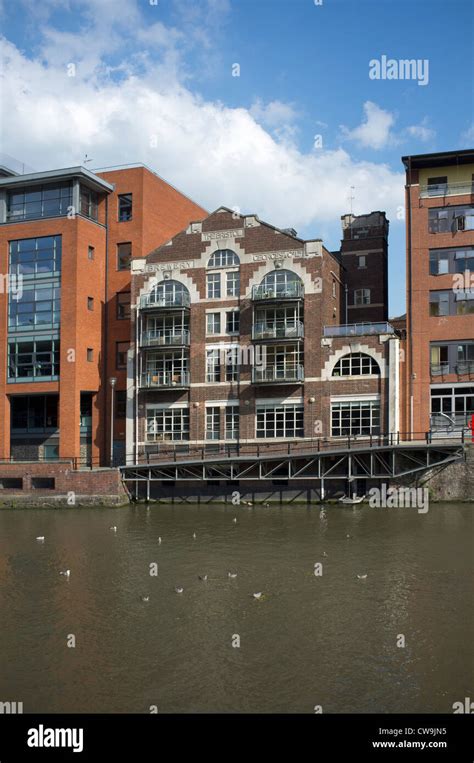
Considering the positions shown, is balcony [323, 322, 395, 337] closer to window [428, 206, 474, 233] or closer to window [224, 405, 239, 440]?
window [428, 206, 474, 233]

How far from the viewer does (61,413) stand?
4366 centimetres

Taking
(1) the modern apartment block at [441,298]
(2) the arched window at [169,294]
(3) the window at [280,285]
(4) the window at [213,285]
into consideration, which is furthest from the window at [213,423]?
(1) the modern apartment block at [441,298]

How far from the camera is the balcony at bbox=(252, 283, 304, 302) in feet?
130

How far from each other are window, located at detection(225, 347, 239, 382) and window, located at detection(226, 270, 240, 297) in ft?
10.7

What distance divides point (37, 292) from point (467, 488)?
2842 centimetres

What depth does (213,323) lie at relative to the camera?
4197cm

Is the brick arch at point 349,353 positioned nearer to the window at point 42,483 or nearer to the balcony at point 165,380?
the balcony at point 165,380

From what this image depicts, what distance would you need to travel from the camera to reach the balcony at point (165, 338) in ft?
137

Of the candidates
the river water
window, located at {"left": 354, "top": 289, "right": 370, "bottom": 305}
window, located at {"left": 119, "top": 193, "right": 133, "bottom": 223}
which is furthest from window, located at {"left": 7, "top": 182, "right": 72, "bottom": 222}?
the river water

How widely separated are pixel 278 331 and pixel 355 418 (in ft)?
21.4

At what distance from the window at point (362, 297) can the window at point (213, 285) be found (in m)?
Result: 11.2

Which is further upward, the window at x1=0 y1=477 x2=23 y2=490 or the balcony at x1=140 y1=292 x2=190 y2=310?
the balcony at x1=140 y1=292 x2=190 y2=310
